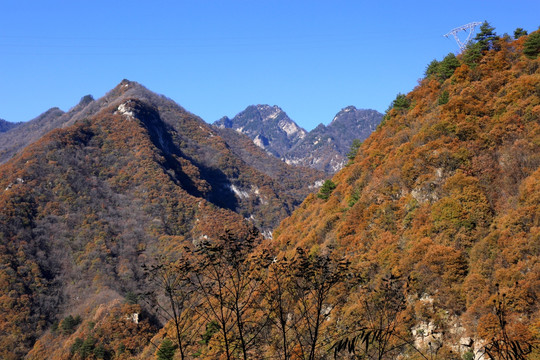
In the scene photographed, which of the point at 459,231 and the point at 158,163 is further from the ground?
the point at 158,163

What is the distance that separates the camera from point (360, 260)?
28875 millimetres

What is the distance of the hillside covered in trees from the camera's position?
37.7 ft

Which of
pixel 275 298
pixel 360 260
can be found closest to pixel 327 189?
pixel 360 260

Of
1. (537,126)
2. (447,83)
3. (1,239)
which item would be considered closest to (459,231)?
(537,126)

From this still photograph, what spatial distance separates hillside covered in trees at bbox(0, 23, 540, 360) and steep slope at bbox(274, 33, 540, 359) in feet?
0.36

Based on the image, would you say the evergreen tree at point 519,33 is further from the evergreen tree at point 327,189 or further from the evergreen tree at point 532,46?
the evergreen tree at point 327,189

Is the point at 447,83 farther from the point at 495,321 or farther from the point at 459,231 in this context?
the point at 495,321

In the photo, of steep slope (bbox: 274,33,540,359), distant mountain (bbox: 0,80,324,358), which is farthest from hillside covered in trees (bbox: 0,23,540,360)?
distant mountain (bbox: 0,80,324,358)

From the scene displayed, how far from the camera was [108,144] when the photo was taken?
142m

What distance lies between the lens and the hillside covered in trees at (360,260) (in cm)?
1150

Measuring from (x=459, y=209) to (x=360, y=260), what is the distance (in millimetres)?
7847

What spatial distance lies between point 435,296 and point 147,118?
16161 centimetres

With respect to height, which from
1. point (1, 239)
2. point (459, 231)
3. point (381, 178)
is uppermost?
point (381, 178)

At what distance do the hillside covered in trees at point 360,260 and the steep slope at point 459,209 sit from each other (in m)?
0.11
